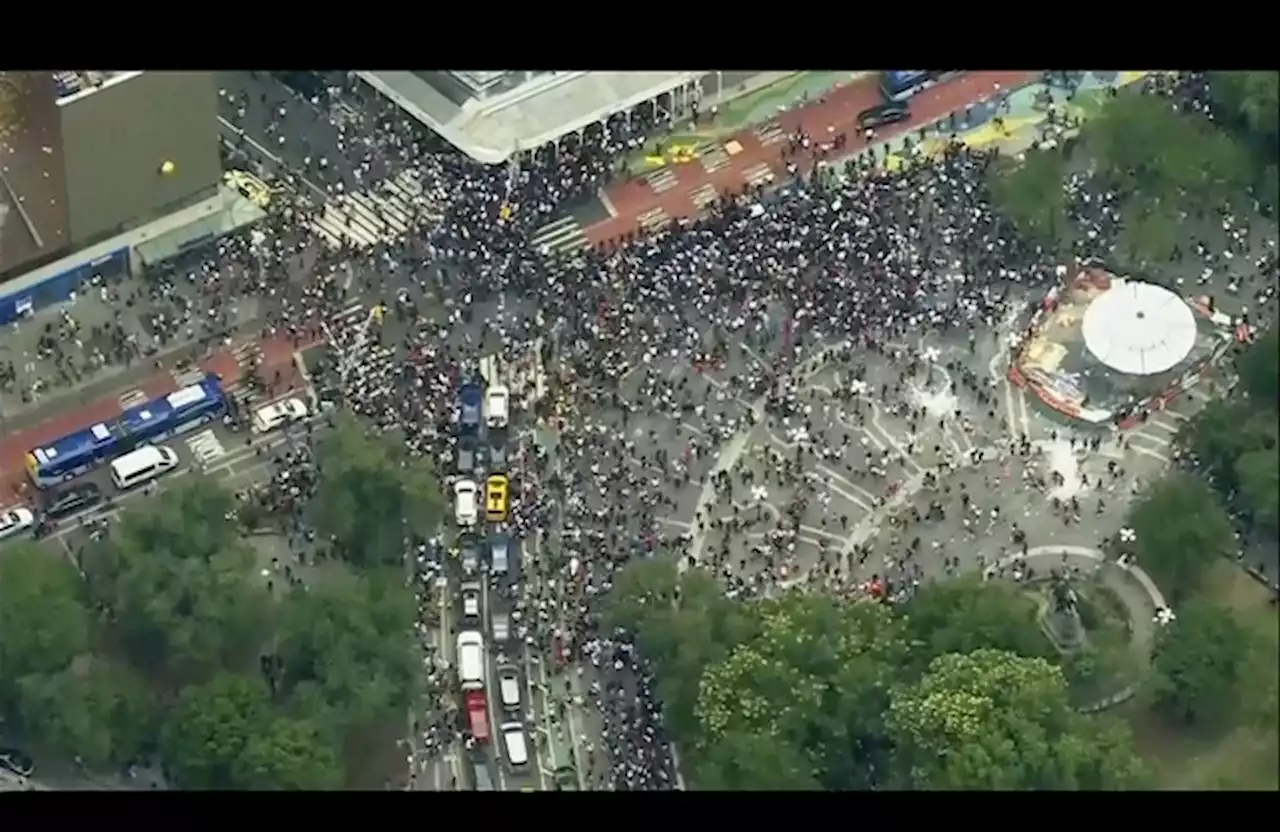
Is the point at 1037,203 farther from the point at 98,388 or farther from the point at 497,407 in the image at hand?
the point at 98,388

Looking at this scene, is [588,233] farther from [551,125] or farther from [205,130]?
[205,130]

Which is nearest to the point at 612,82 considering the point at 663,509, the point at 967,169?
Answer: the point at 967,169

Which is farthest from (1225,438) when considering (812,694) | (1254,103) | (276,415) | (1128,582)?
(276,415)

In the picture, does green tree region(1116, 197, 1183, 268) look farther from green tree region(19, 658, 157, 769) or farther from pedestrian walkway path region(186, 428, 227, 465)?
green tree region(19, 658, 157, 769)

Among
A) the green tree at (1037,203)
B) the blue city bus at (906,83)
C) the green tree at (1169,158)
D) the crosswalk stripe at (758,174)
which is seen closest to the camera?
the green tree at (1037,203)

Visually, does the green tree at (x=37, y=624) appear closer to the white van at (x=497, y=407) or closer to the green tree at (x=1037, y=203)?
the white van at (x=497, y=407)

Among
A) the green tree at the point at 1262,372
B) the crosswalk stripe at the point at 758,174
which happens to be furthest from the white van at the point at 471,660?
the green tree at the point at 1262,372
